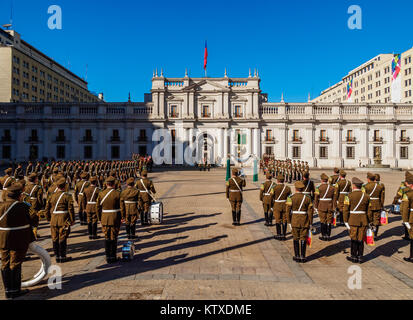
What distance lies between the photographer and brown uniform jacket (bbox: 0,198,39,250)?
4660 mm

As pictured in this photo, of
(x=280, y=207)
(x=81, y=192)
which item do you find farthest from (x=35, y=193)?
(x=280, y=207)

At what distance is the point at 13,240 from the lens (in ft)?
15.4

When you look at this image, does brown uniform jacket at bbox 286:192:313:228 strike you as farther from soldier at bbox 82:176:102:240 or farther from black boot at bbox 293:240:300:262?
soldier at bbox 82:176:102:240

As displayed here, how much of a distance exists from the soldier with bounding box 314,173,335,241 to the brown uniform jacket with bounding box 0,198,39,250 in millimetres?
7219

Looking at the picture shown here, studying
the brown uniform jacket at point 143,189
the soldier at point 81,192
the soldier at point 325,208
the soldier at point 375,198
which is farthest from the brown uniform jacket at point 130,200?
the soldier at point 375,198

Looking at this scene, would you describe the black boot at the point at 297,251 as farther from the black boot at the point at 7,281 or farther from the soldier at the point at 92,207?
the black boot at the point at 7,281

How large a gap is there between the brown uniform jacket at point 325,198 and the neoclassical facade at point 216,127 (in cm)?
3306

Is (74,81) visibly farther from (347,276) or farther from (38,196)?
(347,276)

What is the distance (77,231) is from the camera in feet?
28.9

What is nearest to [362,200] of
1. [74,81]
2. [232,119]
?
[232,119]

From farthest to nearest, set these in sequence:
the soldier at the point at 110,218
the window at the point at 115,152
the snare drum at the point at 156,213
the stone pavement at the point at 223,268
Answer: the window at the point at 115,152 → the snare drum at the point at 156,213 → the soldier at the point at 110,218 → the stone pavement at the point at 223,268

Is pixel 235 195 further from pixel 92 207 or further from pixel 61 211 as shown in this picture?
pixel 61 211

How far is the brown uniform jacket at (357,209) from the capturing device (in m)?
6.10

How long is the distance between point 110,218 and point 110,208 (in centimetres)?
23
